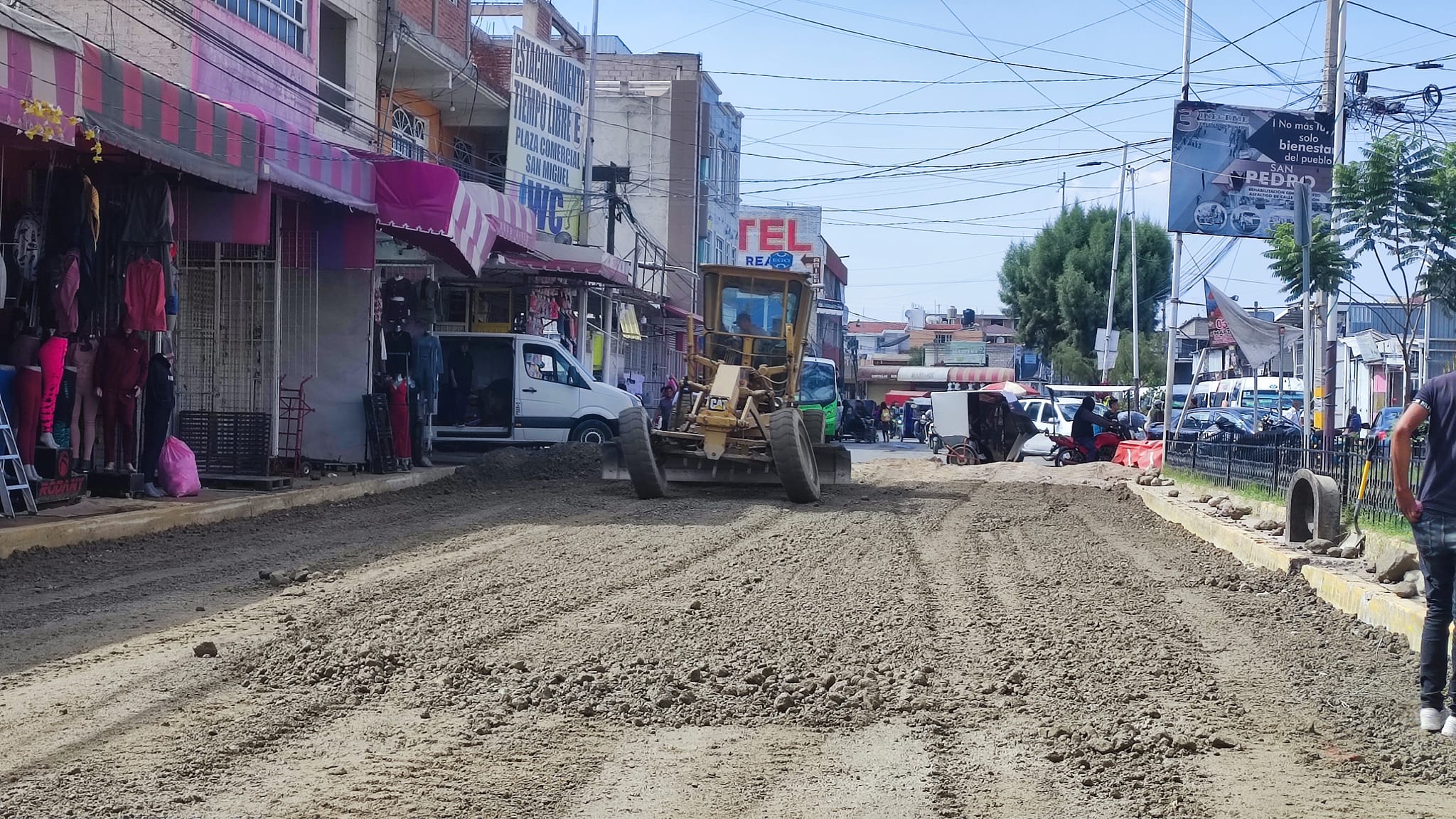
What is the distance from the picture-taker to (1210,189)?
822 inches

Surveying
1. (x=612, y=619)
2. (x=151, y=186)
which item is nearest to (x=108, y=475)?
(x=151, y=186)

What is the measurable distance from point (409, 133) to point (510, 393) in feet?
24.0

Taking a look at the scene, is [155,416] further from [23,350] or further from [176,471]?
[23,350]

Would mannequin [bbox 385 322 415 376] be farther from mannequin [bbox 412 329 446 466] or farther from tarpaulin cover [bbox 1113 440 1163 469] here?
tarpaulin cover [bbox 1113 440 1163 469]

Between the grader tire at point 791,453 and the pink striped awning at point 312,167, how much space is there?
17.5ft

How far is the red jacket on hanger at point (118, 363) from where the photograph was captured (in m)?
12.0

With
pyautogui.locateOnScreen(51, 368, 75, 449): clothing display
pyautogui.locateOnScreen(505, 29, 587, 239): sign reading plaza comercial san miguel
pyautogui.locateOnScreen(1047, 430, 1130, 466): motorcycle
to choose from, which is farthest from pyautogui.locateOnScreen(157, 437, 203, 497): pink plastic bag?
pyautogui.locateOnScreen(1047, 430, 1130, 466): motorcycle

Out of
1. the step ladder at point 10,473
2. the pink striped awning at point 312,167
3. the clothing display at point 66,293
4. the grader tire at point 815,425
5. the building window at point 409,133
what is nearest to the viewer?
the step ladder at point 10,473

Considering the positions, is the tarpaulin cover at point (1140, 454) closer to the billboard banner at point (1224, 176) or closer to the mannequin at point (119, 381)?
the billboard banner at point (1224, 176)

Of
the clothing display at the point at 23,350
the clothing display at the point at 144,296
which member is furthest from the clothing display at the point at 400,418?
the clothing display at the point at 23,350

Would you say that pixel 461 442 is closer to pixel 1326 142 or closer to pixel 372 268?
pixel 372 268

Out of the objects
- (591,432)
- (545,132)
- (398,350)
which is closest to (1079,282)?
(545,132)

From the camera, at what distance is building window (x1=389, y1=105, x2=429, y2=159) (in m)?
24.1

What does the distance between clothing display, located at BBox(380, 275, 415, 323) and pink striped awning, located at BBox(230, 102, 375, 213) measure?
3.51 metres
